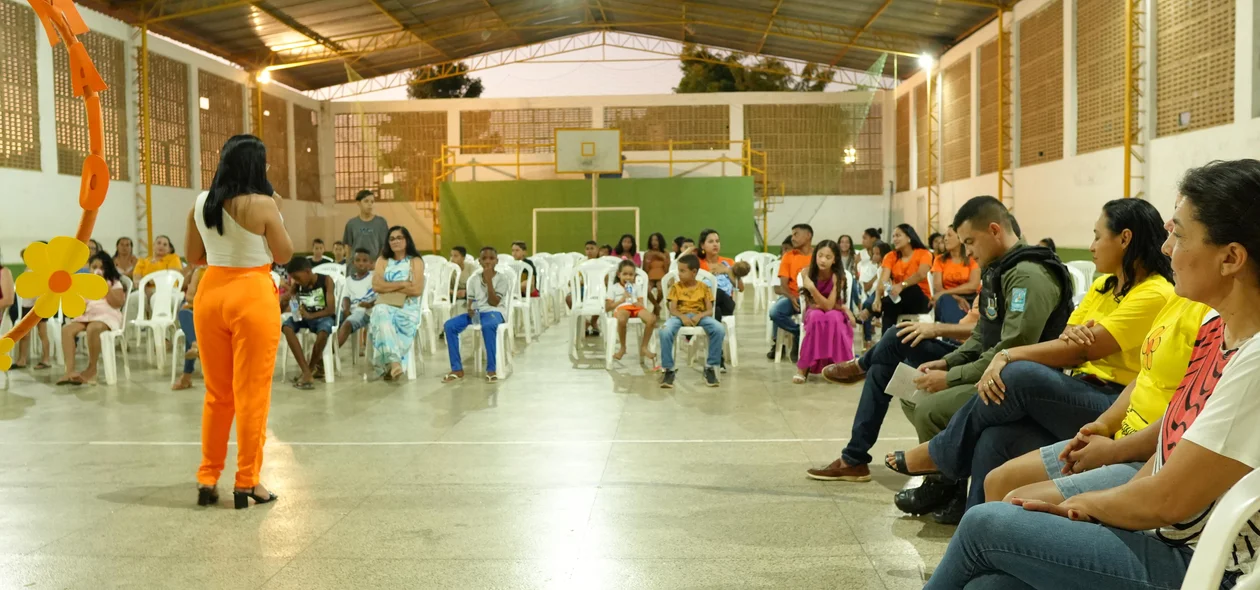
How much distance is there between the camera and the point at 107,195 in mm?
11312

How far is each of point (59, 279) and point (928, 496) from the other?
2.60 meters

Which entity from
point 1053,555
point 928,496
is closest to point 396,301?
point 928,496

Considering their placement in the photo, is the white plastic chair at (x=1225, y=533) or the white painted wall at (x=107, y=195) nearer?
the white plastic chair at (x=1225, y=533)

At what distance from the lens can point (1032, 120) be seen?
14633mm

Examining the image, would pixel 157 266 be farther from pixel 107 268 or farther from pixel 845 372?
pixel 845 372

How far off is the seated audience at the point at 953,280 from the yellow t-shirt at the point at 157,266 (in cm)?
625

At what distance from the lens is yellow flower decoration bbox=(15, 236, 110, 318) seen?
229 cm

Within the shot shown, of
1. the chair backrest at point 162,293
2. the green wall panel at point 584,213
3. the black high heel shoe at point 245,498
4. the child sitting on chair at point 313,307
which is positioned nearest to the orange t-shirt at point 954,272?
the child sitting on chair at point 313,307

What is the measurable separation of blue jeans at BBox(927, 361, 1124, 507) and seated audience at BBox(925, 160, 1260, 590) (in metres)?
0.90

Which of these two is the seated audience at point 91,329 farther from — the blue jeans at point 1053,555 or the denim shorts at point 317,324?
the blue jeans at point 1053,555

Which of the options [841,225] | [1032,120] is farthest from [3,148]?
[841,225]

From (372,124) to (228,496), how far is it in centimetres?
1896

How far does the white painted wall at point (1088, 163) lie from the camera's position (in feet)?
30.2

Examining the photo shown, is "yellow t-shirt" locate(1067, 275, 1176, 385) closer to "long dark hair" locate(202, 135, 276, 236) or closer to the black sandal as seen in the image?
the black sandal
